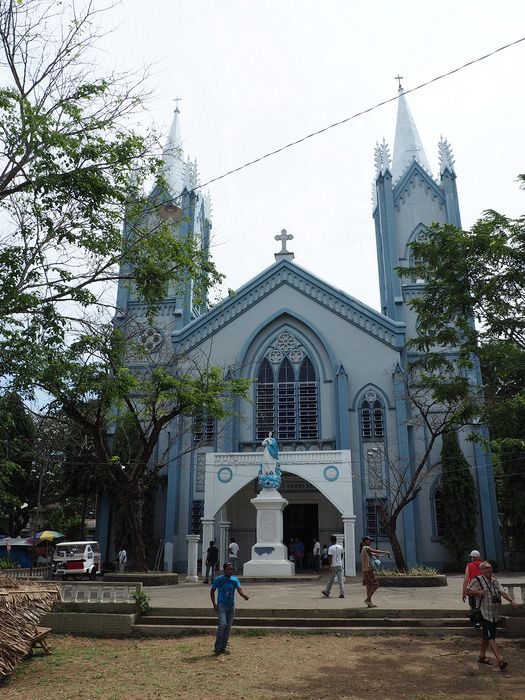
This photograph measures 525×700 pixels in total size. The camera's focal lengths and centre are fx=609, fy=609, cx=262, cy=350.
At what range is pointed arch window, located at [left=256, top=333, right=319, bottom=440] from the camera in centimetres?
2508

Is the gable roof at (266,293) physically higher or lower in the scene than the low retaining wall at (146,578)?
higher

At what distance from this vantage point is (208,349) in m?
26.9

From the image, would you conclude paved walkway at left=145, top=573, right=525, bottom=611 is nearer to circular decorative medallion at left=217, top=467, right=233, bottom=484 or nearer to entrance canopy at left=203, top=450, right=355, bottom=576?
entrance canopy at left=203, top=450, right=355, bottom=576

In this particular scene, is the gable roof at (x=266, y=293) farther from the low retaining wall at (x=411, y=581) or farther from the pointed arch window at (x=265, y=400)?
the low retaining wall at (x=411, y=581)

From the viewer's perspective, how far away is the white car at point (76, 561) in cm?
1959

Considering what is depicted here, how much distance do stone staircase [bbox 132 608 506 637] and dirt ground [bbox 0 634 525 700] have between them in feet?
0.97

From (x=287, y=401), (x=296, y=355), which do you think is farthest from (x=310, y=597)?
(x=296, y=355)

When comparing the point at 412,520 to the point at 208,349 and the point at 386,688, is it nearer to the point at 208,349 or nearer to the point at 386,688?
the point at 208,349

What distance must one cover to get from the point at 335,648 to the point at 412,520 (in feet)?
49.1

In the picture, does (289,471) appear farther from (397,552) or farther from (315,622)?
(315,622)

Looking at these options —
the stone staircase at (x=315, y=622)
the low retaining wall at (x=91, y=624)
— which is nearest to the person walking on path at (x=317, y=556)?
the stone staircase at (x=315, y=622)

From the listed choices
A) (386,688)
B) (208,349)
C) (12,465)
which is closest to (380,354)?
(208,349)

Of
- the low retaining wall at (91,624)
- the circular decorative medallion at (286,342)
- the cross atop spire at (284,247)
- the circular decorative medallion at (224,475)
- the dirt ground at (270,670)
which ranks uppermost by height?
the cross atop spire at (284,247)

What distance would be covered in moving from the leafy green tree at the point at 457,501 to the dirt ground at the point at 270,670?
45.4ft
